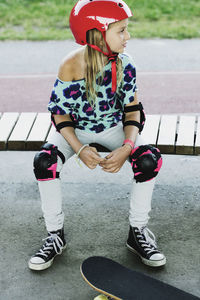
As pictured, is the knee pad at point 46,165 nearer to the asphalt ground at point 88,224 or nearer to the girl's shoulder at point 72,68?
the girl's shoulder at point 72,68

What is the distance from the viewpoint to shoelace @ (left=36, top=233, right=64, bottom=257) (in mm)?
3443

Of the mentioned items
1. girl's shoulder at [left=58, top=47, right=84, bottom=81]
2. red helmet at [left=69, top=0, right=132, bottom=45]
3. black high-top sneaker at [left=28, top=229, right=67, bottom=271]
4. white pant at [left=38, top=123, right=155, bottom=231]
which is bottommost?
black high-top sneaker at [left=28, top=229, right=67, bottom=271]

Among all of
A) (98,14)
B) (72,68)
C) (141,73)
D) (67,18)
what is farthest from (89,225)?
(67,18)

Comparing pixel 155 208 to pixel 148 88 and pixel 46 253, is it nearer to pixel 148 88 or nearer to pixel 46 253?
pixel 46 253

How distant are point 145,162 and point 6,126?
1194 millimetres

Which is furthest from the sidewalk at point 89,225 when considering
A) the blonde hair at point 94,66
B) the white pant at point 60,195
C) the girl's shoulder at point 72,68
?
the girl's shoulder at point 72,68

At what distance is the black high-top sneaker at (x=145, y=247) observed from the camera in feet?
11.1

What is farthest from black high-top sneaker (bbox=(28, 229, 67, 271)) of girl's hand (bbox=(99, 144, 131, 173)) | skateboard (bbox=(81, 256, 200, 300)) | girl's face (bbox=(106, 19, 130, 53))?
girl's face (bbox=(106, 19, 130, 53))

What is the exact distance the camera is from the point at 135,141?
3469 millimetres

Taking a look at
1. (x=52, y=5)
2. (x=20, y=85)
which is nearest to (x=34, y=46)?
(x=20, y=85)

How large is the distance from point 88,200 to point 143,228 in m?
0.82

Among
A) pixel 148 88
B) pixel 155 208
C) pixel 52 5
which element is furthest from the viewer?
pixel 52 5

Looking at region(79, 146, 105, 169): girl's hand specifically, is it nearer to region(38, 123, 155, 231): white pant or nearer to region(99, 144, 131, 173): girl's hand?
region(99, 144, 131, 173): girl's hand

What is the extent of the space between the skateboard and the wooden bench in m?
0.92
